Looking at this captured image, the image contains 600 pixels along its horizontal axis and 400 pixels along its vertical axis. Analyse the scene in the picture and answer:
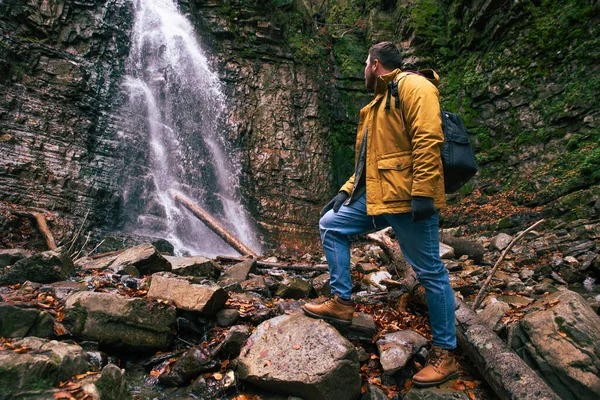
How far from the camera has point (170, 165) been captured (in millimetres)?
13141

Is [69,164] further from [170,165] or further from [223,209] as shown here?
[223,209]

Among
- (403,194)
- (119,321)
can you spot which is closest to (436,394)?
(403,194)

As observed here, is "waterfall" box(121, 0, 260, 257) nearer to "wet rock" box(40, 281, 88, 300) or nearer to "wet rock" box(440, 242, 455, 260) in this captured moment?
"wet rock" box(40, 281, 88, 300)

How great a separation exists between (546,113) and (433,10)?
7.30 meters

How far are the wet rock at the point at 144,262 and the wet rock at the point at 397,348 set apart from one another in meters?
3.43

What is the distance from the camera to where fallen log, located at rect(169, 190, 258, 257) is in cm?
977

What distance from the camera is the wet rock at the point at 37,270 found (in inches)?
150

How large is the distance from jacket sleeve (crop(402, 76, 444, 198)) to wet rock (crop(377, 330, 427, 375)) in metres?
1.32

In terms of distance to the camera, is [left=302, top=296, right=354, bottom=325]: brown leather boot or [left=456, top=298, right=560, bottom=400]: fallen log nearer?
[left=456, top=298, right=560, bottom=400]: fallen log

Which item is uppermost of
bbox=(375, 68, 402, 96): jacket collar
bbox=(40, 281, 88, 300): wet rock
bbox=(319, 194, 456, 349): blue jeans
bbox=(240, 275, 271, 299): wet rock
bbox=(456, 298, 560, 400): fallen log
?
bbox=(375, 68, 402, 96): jacket collar

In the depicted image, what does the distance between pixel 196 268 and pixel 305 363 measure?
3270 mm

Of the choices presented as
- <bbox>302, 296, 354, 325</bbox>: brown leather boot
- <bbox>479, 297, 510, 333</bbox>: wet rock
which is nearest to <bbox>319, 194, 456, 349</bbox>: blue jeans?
<bbox>302, 296, 354, 325</bbox>: brown leather boot

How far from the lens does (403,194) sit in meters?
2.39

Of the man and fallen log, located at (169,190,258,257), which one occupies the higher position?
the man
